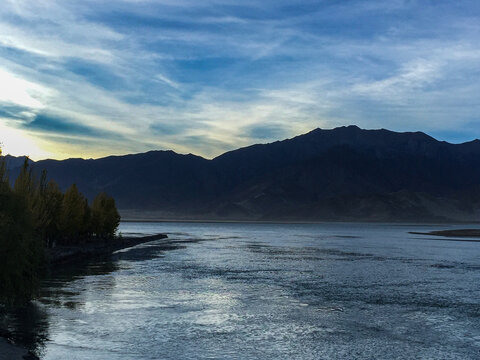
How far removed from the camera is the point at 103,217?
11012 centimetres

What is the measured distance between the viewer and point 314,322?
1200 inches

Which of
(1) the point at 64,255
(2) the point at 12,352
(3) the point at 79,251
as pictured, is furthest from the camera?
(3) the point at 79,251

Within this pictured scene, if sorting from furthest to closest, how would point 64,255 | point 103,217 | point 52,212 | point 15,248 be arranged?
point 103,217
point 52,212
point 64,255
point 15,248

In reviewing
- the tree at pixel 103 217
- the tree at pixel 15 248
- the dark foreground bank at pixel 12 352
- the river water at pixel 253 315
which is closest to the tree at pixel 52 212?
the river water at pixel 253 315

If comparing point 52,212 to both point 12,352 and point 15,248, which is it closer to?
point 15,248

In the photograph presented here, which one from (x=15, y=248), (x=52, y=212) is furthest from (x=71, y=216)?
(x=15, y=248)

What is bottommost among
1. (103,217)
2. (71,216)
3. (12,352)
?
(12,352)

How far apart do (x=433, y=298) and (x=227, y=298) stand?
15313 millimetres

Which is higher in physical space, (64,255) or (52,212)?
(52,212)

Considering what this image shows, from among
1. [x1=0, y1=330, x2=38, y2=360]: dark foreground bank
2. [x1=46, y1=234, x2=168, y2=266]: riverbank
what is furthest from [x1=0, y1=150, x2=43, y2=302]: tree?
[x1=46, y1=234, x2=168, y2=266]: riverbank

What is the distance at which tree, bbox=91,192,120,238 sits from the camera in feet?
350

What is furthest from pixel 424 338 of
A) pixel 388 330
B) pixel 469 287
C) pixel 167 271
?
pixel 167 271

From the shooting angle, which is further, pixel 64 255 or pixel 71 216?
pixel 71 216

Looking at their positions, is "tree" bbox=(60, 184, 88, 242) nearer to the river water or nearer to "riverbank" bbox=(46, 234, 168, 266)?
"riverbank" bbox=(46, 234, 168, 266)
